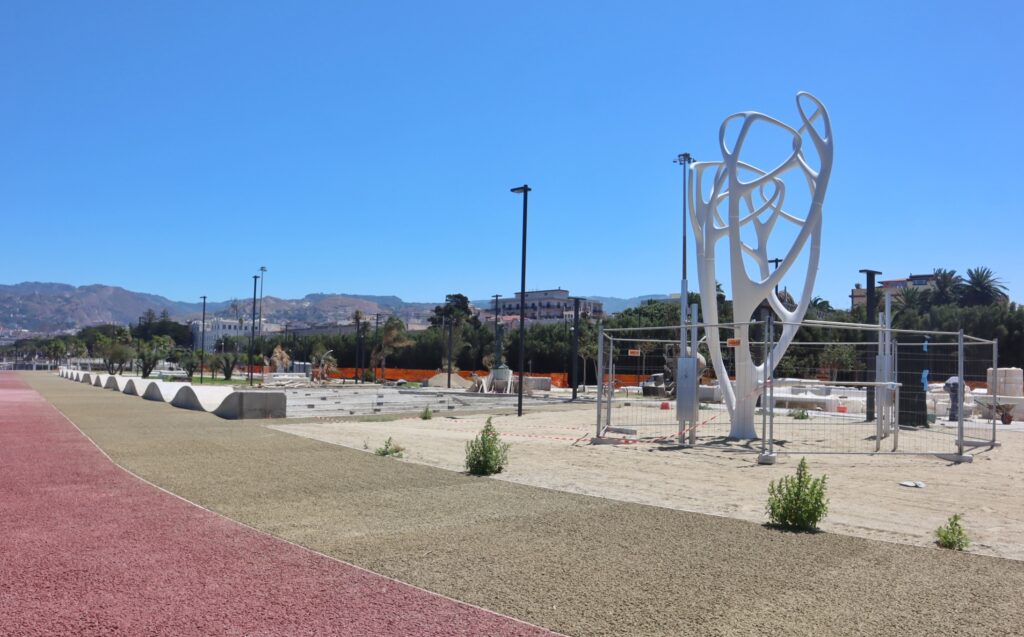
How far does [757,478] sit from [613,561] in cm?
628

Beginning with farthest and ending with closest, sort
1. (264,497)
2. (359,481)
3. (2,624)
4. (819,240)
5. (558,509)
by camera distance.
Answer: (819,240) → (359,481) → (264,497) → (558,509) → (2,624)

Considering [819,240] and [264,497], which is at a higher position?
[819,240]

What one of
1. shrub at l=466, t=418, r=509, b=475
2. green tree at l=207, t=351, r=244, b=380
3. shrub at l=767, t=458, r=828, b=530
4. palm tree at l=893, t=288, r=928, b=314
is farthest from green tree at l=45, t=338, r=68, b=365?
shrub at l=767, t=458, r=828, b=530

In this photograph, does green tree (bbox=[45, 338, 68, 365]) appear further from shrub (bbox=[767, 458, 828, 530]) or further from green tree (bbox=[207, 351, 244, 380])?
shrub (bbox=[767, 458, 828, 530])

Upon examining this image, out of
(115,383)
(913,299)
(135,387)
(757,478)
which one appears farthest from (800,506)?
(913,299)

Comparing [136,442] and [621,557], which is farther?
[136,442]

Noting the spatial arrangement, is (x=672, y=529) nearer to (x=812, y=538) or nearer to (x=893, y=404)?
(x=812, y=538)

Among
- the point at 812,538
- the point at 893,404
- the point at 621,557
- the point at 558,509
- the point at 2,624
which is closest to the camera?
the point at 2,624

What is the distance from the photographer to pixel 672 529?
791cm

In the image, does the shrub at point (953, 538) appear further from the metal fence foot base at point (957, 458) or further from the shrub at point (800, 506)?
the metal fence foot base at point (957, 458)

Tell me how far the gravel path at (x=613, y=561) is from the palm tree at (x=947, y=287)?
254ft

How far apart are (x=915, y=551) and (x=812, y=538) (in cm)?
90

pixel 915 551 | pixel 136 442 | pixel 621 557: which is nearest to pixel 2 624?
pixel 621 557

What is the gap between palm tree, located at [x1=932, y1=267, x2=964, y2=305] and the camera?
7569 cm
